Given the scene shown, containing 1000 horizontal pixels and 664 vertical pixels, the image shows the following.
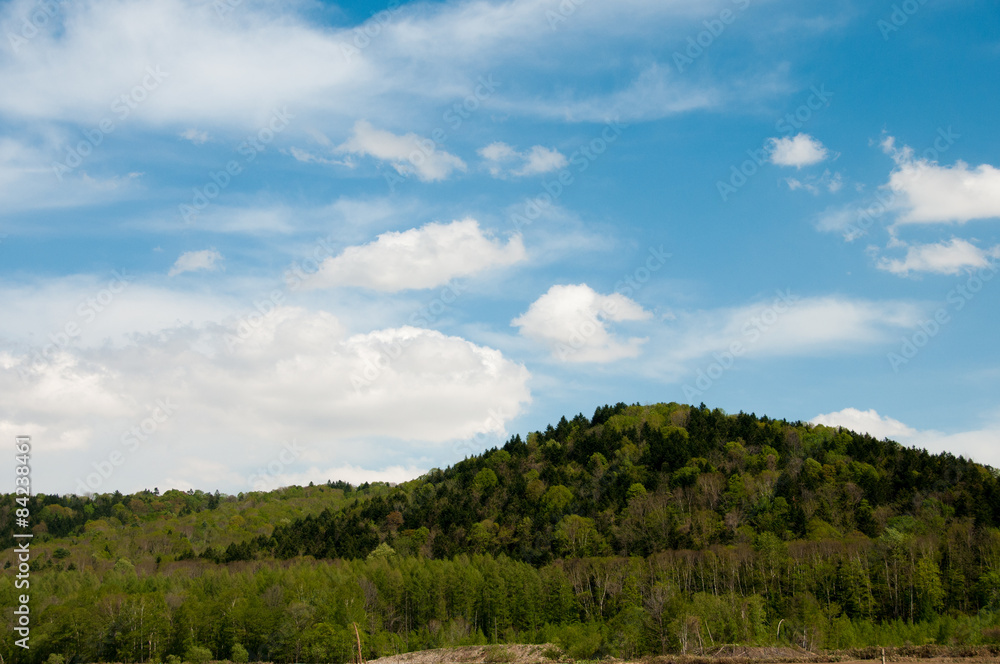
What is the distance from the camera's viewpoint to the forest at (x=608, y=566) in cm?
9612

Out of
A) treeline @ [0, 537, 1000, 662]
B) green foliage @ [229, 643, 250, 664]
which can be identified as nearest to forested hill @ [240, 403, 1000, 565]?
treeline @ [0, 537, 1000, 662]

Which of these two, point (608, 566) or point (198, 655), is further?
point (608, 566)

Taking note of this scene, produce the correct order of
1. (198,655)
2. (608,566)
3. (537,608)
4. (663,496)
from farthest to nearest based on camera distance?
(663,496)
(608,566)
(537,608)
(198,655)

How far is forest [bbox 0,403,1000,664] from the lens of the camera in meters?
96.1

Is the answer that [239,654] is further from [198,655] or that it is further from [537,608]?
[537,608]

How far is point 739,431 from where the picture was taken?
537ft

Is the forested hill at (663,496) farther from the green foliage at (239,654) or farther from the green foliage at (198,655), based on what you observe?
the green foliage at (198,655)

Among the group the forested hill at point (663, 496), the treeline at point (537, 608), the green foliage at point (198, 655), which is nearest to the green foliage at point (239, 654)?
the treeline at point (537, 608)

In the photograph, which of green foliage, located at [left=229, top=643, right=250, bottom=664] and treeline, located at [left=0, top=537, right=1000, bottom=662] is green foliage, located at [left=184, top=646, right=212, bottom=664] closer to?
treeline, located at [left=0, top=537, right=1000, bottom=662]

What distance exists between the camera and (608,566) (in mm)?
113625

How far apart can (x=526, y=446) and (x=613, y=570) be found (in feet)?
225

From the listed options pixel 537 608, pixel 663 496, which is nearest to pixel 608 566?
pixel 537 608

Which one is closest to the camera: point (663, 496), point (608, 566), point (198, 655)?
point (198, 655)

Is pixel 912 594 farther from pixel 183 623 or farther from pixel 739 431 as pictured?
pixel 183 623
